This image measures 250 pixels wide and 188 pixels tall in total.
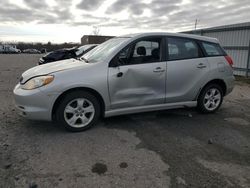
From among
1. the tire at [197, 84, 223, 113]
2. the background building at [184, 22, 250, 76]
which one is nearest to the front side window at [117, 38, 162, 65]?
the tire at [197, 84, 223, 113]

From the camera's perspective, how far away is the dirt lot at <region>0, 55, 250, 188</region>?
261 centimetres

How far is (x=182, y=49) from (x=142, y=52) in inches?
35.7

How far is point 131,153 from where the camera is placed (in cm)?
322

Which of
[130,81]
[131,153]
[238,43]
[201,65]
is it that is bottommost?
[131,153]

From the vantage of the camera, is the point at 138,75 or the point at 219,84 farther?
the point at 219,84

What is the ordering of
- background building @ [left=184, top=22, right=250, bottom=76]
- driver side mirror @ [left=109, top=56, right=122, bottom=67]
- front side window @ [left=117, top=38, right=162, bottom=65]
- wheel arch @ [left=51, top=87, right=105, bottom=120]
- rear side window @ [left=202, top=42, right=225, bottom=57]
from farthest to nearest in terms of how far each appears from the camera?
1. background building @ [left=184, top=22, right=250, bottom=76]
2. rear side window @ [left=202, top=42, right=225, bottom=57]
3. front side window @ [left=117, top=38, right=162, bottom=65]
4. driver side mirror @ [left=109, top=56, right=122, bottom=67]
5. wheel arch @ [left=51, top=87, right=105, bottom=120]

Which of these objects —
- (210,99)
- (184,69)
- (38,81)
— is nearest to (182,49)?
(184,69)

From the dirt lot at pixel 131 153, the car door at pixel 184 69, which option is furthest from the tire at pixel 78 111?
the car door at pixel 184 69

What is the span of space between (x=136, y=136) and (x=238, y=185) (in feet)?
5.51

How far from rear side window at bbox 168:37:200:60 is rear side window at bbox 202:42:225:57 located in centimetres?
24

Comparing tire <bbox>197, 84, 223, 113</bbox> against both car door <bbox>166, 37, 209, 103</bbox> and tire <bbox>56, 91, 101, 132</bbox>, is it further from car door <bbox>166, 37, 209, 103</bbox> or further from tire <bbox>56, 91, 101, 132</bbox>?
tire <bbox>56, 91, 101, 132</bbox>

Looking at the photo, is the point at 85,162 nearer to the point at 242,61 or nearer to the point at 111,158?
the point at 111,158

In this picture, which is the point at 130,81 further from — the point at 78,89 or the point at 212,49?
the point at 212,49

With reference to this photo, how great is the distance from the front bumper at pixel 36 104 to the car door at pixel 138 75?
1.05 metres
